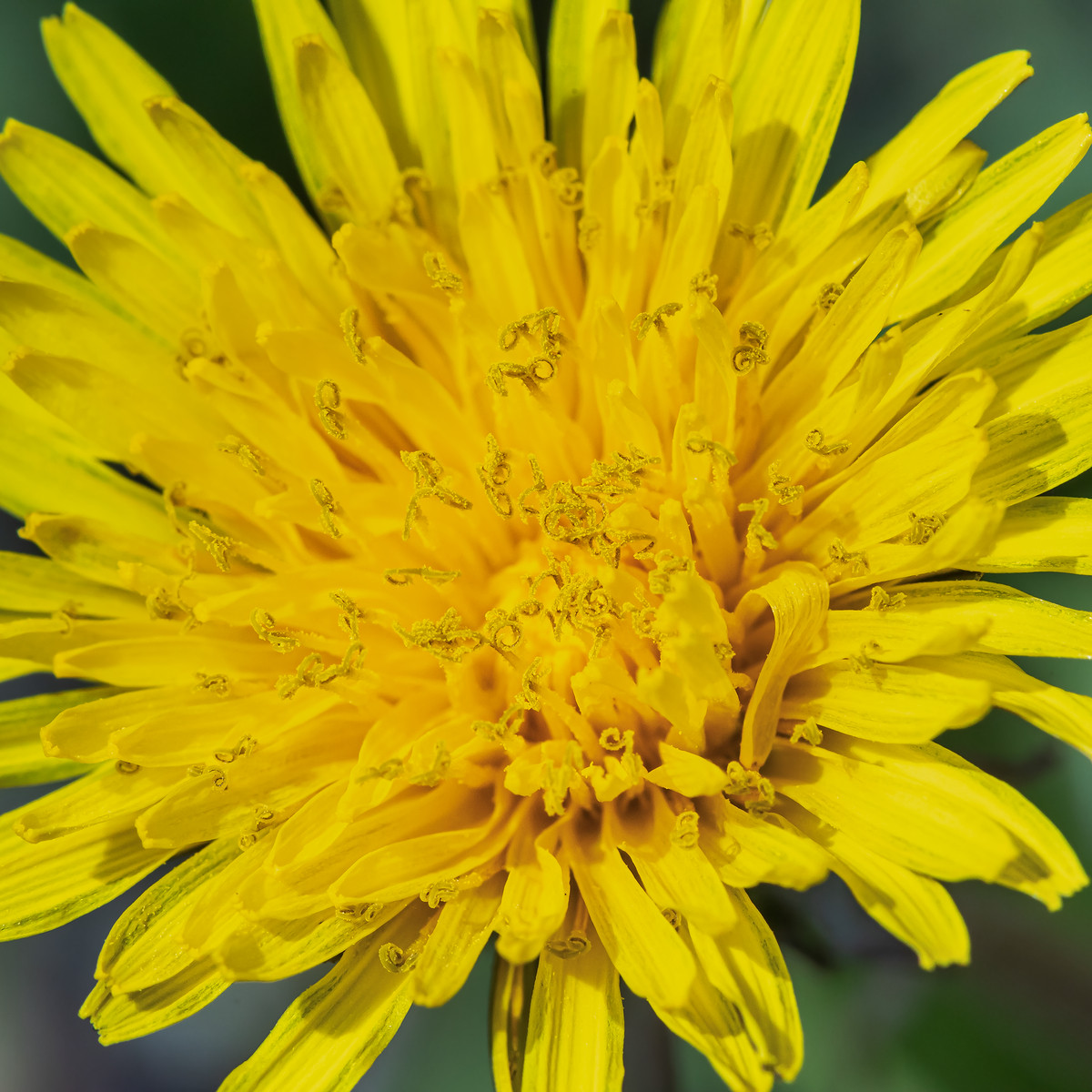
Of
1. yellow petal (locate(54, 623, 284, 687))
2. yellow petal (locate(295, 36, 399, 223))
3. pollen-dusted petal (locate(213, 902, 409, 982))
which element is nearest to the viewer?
pollen-dusted petal (locate(213, 902, 409, 982))

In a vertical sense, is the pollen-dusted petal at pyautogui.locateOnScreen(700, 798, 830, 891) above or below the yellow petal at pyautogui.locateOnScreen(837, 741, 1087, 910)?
above

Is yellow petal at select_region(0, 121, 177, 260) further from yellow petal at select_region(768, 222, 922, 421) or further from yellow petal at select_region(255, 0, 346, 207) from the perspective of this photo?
yellow petal at select_region(768, 222, 922, 421)

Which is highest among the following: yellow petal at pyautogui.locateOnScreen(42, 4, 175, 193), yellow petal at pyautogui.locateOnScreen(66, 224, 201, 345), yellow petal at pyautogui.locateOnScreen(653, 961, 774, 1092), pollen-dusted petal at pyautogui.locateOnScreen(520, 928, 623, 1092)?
yellow petal at pyautogui.locateOnScreen(42, 4, 175, 193)

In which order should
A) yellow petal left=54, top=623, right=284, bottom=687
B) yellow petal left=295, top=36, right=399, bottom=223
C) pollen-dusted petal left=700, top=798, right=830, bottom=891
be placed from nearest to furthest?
pollen-dusted petal left=700, top=798, right=830, bottom=891, yellow petal left=54, top=623, right=284, bottom=687, yellow petal left=295, top=36, right=399, bottom=223

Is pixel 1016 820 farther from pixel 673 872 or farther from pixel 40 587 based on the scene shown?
pixel 40 587

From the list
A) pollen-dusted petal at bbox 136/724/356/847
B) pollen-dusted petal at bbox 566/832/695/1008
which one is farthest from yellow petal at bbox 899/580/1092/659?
pollen-dusted petal at bbox 136/724/356/847

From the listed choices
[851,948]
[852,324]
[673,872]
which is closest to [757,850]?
[673,872]

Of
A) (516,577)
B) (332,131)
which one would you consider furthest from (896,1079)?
(332,131)

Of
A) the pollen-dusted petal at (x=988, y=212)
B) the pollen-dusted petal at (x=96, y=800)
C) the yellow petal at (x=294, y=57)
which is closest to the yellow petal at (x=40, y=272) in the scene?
the yellow petal at (x=294, y=57)

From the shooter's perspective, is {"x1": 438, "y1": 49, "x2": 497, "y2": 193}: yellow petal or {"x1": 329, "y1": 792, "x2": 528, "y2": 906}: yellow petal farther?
{"x1": 438, "y1": 49, "x2": 497, "y2": 193}: yellow petal
